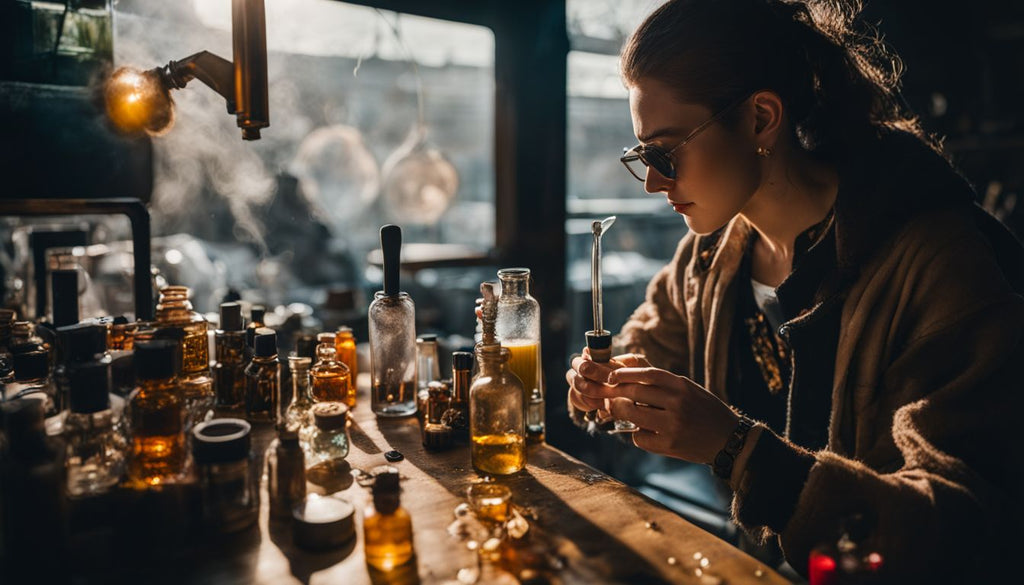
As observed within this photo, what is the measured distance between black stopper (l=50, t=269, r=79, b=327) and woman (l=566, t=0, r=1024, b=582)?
3.96ft

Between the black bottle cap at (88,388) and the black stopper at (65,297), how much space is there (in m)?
0.50

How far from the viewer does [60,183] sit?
2.05 metres

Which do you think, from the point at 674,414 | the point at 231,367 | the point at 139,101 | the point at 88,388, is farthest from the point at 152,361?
the point at 139,101

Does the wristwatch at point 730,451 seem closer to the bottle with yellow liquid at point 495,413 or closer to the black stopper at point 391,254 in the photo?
the bottle with yellow liquid at point 495,413

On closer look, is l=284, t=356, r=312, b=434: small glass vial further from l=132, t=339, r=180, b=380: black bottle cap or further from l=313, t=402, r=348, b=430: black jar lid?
l=132, t=339, r=180, b=380: black bottle cap

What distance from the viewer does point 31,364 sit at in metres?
1.50

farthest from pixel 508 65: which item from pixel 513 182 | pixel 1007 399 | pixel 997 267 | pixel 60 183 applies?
pixel 1007 399

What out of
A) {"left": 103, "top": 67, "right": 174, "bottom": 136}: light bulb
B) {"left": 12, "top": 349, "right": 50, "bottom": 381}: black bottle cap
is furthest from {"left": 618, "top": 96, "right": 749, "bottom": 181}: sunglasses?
{"left": 12, "top": 349, "right": 50, "bottom": 381}: black bottle cap

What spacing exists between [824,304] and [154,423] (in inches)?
60.0

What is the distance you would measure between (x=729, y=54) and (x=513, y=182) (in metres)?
1.83

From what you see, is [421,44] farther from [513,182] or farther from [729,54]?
[729,54]

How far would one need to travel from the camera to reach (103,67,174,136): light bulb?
1934 millimetres

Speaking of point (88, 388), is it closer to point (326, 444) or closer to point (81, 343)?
point (81, 343)

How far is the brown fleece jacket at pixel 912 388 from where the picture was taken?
1200mm
